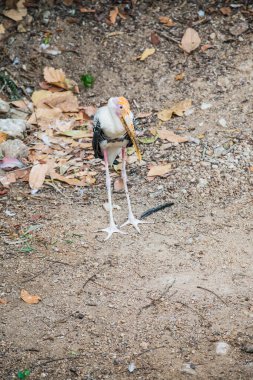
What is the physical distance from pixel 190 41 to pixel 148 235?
3297 millimetres

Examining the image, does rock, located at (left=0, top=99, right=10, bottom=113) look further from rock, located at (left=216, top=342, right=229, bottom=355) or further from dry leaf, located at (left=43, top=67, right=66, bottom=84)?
rock, located at (left=216, top=342, right=229, bottom=355)

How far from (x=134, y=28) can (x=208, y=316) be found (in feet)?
15.4

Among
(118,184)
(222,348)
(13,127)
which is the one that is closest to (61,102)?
(13,127)

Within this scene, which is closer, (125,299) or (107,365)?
(107,365)

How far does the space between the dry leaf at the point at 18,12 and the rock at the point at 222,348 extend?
216 inches

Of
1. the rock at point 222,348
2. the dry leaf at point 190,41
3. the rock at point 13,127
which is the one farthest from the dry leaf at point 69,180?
the rock at point 222,348

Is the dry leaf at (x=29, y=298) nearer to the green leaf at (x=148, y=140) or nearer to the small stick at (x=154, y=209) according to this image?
the small stick at (x=154, y=209)

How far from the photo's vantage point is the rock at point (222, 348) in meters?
4.52

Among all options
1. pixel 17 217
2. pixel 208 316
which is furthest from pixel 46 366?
pixel 17 217

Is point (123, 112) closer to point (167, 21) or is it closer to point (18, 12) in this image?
point (167, 21)

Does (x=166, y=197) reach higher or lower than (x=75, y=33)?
lower

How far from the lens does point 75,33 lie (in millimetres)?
8398

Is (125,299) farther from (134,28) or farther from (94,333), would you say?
(134,28)

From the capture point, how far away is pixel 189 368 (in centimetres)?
442
